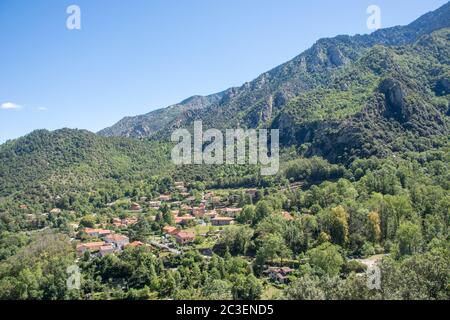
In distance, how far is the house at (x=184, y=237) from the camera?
6038 centimetres

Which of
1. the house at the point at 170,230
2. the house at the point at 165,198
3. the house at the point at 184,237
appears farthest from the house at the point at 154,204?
the house at the point at 184,237

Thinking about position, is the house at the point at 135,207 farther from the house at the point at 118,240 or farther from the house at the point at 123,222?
the house at the point at 118,240

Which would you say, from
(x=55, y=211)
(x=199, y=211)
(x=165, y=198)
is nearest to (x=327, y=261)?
(x=199, y=211)

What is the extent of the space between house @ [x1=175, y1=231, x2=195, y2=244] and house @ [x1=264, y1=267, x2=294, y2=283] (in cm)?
1908

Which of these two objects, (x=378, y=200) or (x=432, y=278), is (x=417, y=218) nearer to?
(x=378, y=200)

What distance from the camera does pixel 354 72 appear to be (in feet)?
504

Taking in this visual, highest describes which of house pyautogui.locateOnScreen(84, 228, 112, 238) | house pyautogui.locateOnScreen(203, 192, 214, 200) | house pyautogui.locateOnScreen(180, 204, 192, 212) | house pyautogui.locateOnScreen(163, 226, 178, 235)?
house pyautogui.locateOnScreen(203, 192, 214, 200)

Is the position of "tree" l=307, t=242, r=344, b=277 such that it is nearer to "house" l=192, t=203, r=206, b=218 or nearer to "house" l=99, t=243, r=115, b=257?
"house" l=99, t=243, r=115, b=257

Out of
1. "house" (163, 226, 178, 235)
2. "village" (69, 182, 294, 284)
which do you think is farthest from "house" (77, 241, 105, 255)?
"house" (163, 226, 178, 235)

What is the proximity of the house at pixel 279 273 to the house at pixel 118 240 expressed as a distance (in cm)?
2567

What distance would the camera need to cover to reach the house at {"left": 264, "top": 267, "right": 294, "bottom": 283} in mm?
41375
